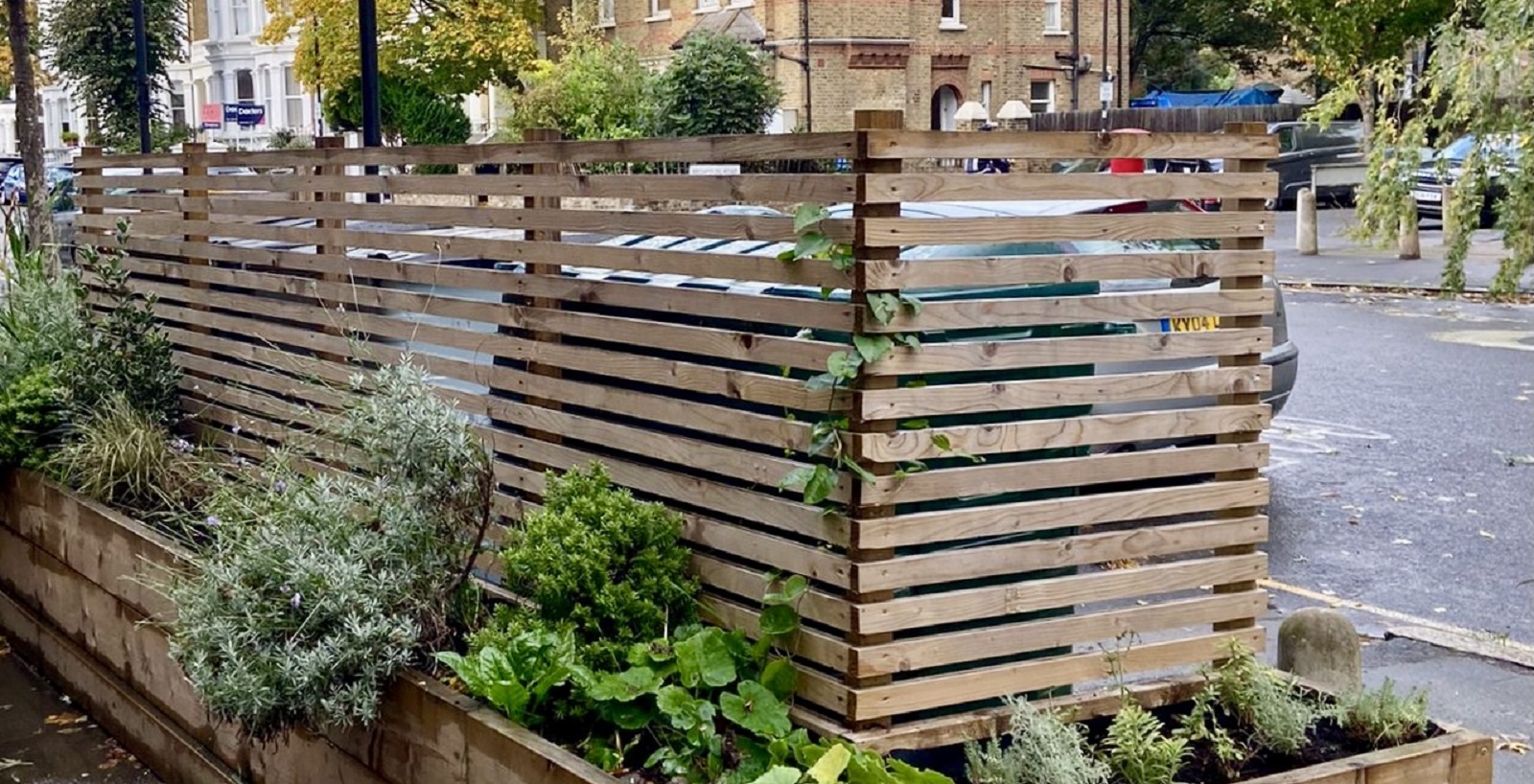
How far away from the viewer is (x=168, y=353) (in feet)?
27.3

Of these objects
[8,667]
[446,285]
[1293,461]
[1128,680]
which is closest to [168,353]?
[8,667]

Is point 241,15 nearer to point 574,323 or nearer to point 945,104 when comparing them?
point 945,104

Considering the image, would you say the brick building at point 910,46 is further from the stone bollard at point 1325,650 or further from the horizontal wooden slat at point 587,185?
the stone bollard at point 1325,650

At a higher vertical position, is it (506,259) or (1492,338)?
(506,259)

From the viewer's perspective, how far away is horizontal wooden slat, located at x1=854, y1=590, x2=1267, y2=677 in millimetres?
4141

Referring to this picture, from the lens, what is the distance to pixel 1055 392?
439cm

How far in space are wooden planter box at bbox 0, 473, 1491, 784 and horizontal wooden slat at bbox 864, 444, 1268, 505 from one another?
613 mm

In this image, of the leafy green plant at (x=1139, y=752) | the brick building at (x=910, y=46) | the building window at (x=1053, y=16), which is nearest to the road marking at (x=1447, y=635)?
the leafy green plant at (x=1139, y=752)

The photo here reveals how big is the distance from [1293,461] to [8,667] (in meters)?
7.87

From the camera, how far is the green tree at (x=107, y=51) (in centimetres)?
3844

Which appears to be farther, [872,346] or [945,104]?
[945,104]

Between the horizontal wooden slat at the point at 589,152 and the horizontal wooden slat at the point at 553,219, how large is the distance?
0.16 m

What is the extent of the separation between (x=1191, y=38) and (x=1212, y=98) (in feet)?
16.0

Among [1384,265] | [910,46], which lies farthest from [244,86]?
[1384,265]
